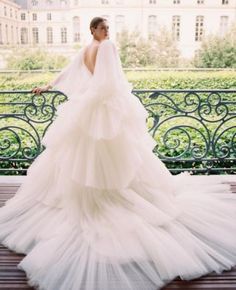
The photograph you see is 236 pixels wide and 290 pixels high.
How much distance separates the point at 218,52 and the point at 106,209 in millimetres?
13445

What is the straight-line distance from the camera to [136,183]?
2324 millimetres

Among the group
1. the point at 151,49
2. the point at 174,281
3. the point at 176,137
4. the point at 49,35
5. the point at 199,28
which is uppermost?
the point at 199,28

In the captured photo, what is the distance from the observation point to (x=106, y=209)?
219cm

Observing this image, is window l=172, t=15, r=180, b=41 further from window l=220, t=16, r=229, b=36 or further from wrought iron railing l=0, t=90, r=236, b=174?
wrought iron railing l=0, t=90, r=236, b=174

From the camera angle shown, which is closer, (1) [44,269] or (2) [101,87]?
(1) [44,269]

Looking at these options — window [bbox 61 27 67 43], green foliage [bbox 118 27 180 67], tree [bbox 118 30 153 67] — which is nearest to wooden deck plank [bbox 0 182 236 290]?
window [bbox 61 27 67 43]

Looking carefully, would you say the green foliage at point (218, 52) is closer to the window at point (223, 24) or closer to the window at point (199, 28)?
the window at point (199, 28)

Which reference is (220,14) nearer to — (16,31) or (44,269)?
(16,31)

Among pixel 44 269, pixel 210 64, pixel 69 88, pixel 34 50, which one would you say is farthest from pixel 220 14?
pixel 44 269

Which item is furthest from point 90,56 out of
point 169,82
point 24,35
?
point 24,35

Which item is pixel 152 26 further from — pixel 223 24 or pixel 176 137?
pixel 176 137

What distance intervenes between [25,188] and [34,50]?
12021 millimetres

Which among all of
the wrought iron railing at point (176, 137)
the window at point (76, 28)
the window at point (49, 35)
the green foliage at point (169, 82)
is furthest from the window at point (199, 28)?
the wrought iron railing at point (176, 137)

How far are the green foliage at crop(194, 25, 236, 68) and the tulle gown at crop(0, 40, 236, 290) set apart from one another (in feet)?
38.1
